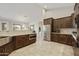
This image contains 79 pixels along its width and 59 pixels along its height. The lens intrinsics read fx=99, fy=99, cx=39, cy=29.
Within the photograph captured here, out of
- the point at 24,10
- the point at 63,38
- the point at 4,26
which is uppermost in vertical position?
the point at 24,10

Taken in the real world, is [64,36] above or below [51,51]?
above

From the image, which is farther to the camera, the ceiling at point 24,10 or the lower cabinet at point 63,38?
the lower cabinet at point 63,38

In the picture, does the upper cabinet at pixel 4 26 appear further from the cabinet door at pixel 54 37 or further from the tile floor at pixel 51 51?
the cabinet door at pixel 54 37

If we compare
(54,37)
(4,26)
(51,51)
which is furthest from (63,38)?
(4,26)

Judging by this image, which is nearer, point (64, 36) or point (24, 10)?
point (24, 10)

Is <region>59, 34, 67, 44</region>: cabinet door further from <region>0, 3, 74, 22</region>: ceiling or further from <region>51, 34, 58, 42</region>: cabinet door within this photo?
<region>0, 3, 74, 22</region>: ceiling

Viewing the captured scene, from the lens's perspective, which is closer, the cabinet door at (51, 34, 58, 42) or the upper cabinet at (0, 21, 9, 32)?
the upper cabinet at (0, 21, 9, 32)

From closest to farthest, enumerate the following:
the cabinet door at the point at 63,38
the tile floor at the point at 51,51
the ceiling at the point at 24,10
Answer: the ceiling at the point at 24,10
the tile floor at the point at 51,51
the cabinet door at the point at 63,38

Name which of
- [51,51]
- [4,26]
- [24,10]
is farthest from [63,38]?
[4,26]

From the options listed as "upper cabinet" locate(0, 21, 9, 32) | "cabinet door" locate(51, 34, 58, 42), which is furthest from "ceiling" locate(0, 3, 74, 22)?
"cabinet door" locate(51, 34, 58, 42)

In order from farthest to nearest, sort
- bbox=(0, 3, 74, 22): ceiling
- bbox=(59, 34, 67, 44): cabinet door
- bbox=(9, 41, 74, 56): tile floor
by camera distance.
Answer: bbox=(59, 34, 67, 44): cabinet door, bbox=(9, 41, 74, 56): tile floor, bbox=(0, 3, 74, 22): ceiling

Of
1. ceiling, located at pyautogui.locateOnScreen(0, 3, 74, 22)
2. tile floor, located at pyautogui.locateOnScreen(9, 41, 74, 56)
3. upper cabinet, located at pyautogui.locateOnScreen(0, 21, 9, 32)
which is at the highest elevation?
ceiling, located at pyautogui.locateOnScreen(0, 3, 74, 22)

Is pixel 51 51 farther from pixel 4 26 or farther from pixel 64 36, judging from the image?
pixel 4 26

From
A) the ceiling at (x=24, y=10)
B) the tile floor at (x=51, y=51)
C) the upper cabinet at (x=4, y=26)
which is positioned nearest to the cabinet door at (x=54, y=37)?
the tile floor at (x=51, y=51)
